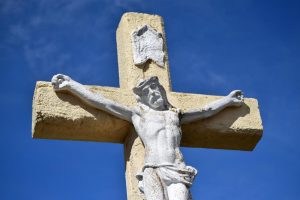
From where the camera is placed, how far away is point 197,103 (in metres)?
5.89

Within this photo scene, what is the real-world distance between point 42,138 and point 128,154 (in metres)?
0.73

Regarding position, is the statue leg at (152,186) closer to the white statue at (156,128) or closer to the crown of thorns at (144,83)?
the white statue at (156,128)

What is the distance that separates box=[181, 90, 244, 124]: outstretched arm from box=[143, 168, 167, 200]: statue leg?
2.72 feet

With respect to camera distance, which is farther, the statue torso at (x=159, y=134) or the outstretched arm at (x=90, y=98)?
the outstretched arm at (x=90, y=98)

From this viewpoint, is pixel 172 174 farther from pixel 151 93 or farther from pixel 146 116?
pixel 151 93

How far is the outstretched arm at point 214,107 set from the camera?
564 centimetres

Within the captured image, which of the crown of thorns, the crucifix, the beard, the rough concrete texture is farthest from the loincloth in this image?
the rough concrete texture

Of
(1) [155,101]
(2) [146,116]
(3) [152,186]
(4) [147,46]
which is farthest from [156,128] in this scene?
(4) [147,46]

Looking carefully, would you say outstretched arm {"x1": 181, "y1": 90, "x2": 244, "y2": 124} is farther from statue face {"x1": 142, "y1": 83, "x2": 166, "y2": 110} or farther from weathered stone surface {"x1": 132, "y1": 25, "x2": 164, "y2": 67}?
weathered stone surface {"x1": 132, "y1": 25, "x2": 164, "y2": 67}

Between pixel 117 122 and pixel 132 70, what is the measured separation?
0.64m

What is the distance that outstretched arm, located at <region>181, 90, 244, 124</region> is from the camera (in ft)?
18.5

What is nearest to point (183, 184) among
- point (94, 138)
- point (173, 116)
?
point (173, 116)

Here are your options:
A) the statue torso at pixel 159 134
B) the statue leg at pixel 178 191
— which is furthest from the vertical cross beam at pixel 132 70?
the statue leg at pixel 178 191

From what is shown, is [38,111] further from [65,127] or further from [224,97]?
[224,97]
